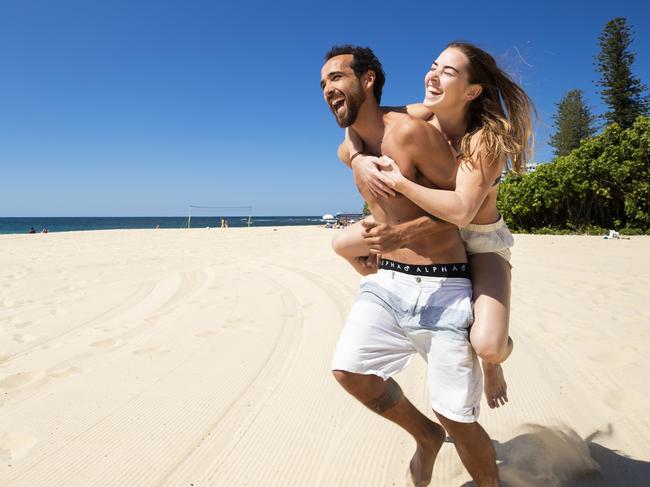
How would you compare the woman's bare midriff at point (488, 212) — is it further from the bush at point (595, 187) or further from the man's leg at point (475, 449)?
the bush at point (595, 187)

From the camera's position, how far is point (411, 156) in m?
1.89

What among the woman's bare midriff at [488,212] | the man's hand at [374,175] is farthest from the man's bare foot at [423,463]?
the man's hand at [374,175]

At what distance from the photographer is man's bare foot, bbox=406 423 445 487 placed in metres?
2.04

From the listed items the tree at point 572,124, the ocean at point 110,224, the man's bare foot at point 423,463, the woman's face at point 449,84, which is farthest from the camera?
the ocean at point 110,224

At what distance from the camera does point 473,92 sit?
1.94 metres

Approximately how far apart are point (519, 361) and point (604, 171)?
54.8 ft

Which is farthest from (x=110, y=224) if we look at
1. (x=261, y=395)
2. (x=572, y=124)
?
(x=261, y=395)

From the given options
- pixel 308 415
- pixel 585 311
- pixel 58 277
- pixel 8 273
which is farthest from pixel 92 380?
pixel 8 273

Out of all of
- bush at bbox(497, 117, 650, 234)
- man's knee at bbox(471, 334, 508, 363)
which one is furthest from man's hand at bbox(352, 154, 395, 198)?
bush at bbox(497, 117, 650, 234)

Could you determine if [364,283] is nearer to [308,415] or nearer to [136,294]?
[308,415]

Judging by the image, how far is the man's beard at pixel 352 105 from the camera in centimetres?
206

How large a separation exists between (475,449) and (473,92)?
155 centimetres

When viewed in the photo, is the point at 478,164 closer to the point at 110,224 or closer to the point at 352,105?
the point at 352,105

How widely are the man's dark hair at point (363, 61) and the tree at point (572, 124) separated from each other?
115ft
